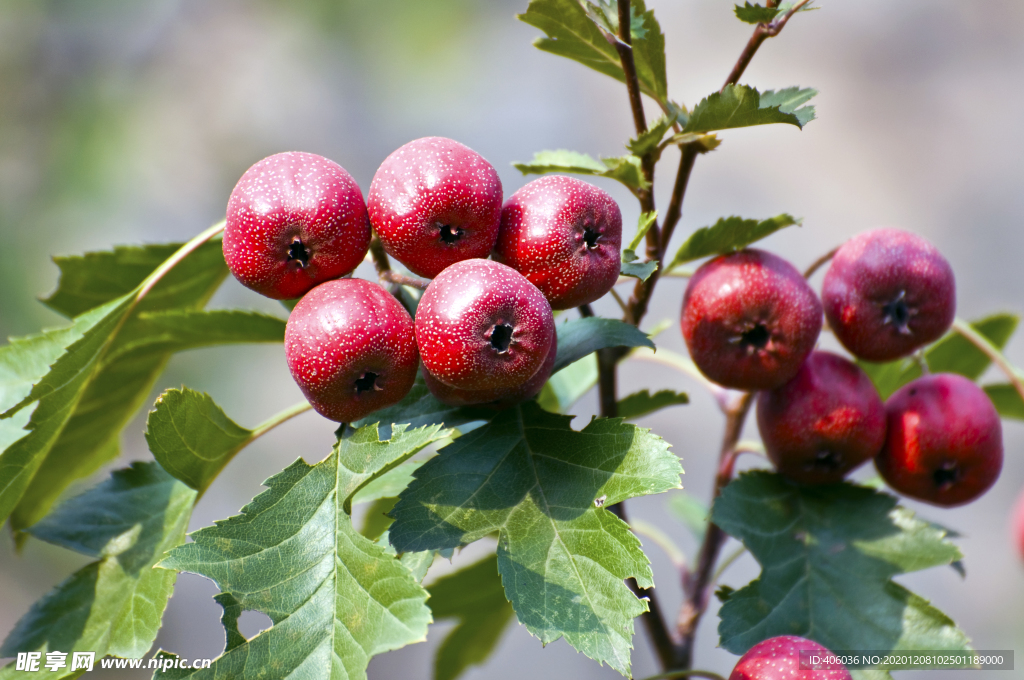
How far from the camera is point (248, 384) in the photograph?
8.84 ft

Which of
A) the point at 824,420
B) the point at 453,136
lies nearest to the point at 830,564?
the point at 824,420

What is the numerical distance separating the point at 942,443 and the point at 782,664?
29cm

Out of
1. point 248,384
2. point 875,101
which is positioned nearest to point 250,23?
point 248,384

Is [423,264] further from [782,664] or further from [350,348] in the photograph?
[782,664]

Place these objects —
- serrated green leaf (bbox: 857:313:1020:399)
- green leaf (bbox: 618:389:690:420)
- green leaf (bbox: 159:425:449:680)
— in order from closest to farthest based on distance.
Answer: green leaf (bbox: 159:425:449:680) < green leaf (bbox: 618:389:690:420) < serrated green leaf (bbox: 857:313:1020:399)

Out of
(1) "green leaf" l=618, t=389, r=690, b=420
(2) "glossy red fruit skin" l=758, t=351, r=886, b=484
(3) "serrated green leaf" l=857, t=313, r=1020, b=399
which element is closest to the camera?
(2) "glossy red fruit skin" l=758, t=351, r=886, b=484

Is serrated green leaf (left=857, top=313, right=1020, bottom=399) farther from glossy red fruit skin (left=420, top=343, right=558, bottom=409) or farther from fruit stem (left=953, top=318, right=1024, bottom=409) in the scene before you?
glossy red fruit skin (left=420, top=343, right=558, bottom=409)

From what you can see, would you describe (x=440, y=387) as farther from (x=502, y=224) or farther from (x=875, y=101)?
(x=875, y=101)

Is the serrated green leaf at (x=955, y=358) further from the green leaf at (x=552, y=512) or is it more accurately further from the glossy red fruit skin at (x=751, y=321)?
the green leaf at (x=552, y=512)

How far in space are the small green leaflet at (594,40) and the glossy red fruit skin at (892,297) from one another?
0.88 ft

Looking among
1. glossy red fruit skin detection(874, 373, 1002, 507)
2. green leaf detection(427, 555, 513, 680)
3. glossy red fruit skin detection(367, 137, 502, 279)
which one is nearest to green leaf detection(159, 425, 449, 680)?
glossy red fruit skin detection(367, 137, 502, 279)

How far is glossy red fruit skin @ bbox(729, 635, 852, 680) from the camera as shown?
56 centimetres

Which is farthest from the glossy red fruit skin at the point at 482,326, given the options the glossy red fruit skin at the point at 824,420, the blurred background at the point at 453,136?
the blurred background at the point at 453,136

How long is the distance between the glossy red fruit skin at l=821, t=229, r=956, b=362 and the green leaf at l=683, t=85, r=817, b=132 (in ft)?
0.68
